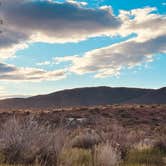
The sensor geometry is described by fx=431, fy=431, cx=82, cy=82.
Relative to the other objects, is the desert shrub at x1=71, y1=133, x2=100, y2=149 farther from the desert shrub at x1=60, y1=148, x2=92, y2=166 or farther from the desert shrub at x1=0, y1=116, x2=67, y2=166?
the desert shrub at x1=0, y1=116, x2=67, y2=166

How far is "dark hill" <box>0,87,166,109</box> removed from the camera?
150 m

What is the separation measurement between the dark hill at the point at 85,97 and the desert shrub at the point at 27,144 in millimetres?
133702

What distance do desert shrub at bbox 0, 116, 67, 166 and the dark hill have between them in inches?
5264

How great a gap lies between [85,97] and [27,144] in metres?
149

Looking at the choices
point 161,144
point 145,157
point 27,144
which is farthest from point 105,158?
point 161,144

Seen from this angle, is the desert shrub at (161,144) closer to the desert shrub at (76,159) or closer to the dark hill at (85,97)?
the desert shrub at (76,159)

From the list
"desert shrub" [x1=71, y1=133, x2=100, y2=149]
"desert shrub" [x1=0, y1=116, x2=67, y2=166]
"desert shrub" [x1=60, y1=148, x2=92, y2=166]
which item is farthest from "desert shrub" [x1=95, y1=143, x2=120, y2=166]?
"desert shrub" [x1=71, y1=133, x2=100, y2=149]

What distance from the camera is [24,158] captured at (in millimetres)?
9805

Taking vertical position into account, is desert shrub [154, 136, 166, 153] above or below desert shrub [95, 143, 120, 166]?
below

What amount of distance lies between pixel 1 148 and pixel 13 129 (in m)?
0.63

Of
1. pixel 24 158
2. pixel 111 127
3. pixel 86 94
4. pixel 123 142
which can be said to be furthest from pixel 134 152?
pixel 86 94

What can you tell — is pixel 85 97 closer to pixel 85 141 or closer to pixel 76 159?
pixel 85 141

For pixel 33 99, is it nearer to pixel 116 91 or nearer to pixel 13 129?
pixel 116 91

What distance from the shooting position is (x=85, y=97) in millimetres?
158750
